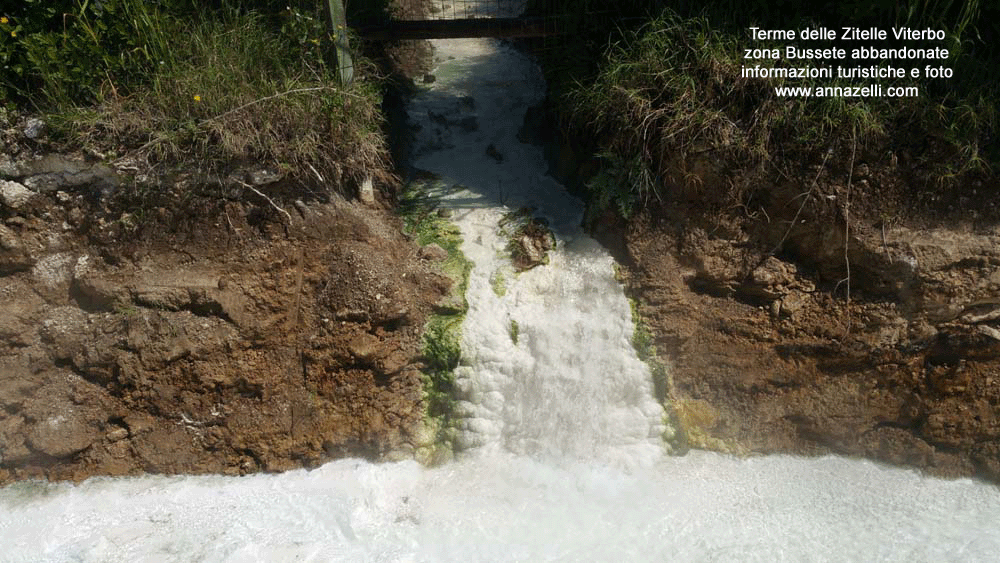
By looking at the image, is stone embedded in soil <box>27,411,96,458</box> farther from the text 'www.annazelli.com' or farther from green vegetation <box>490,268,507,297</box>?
the text 'www.annazelli.com'

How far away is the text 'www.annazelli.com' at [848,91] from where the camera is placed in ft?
11.6

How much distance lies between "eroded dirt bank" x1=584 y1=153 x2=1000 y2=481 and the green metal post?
202cm

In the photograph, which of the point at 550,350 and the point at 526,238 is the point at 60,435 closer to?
the point at 550,350

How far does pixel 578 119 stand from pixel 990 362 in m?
2.69

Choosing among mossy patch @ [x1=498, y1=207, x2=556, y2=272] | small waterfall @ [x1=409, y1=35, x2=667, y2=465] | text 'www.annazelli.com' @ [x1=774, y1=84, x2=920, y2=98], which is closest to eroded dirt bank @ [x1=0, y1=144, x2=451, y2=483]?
small waterfall @ [x1=409, y1=35, x2=667, y2=465]

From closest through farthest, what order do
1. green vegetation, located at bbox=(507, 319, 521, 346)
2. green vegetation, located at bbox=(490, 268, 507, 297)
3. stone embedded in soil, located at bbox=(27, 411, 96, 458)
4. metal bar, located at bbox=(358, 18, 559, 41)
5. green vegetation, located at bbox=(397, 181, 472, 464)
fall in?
stone embedded in soil, located at bbox=(27, 411, 96, 458)
green vegetation, located at bbox=(397, 181, 472, 464)
green vegetation, located at bbox=(507, 319, 521, 346)
green vegetation, located at bbox=(490, 268, 507, 297)
metal bar, located at bbox=(358, 18, 559, 41)

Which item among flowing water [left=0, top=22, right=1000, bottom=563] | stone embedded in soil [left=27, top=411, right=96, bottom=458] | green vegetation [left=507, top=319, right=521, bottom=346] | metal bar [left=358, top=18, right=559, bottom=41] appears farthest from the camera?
metal bar [left=358, top=18, right=559, bottom=41]

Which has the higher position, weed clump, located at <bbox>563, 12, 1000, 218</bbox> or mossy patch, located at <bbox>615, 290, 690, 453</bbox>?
weed clump, located at <bbox>563, 12, 1000, 218</bbox>

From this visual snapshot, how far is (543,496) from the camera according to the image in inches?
137

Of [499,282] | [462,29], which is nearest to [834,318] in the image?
[499,282]

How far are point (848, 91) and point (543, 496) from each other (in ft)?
8.74

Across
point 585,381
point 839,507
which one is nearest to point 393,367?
point 585,381

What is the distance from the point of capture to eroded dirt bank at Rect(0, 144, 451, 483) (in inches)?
137

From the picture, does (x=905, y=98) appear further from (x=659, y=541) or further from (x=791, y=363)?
(x=659, y=541)
